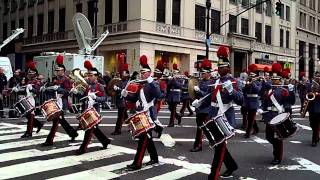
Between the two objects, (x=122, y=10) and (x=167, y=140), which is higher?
(x=122, y=10)

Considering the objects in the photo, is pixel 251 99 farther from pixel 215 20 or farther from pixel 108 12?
pixel 215 20

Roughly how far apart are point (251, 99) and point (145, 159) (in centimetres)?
546

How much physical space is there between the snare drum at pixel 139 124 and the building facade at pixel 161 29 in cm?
1734

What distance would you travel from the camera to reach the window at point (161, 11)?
3478 cm

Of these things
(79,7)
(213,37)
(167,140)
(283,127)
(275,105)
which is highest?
(79,7)

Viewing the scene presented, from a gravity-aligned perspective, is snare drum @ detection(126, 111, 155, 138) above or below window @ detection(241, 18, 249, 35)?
below

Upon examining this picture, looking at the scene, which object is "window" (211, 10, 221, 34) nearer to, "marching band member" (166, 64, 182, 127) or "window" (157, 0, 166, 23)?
"window" (157, 0, 166, 23)

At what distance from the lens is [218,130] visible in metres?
8.24

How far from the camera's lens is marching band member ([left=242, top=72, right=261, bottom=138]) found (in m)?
14.5

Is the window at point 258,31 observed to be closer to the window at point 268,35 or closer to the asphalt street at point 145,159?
the window at point 268,35

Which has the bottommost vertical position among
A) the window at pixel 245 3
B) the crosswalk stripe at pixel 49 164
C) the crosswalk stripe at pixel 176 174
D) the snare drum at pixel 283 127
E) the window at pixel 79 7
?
the crosswalk stripe at pixel 176 174

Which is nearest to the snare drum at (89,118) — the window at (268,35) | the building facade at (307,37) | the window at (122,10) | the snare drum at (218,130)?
the snare drum at (218,130)

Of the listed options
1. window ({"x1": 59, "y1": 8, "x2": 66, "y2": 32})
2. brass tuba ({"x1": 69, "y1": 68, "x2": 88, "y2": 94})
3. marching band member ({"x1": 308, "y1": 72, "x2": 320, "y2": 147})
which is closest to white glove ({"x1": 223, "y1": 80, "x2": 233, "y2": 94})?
brass tuba ({"x1": 69, "y1": 68, "x2": 88, "y2": 94})

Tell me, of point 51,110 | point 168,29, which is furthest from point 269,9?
point 51,110
